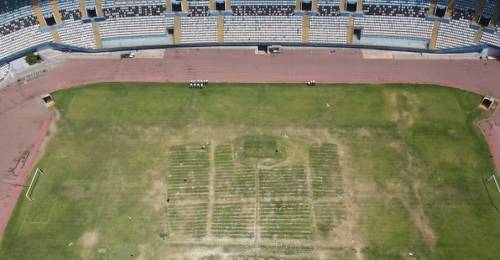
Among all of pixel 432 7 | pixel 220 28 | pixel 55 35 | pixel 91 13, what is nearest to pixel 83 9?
pixel 91 13

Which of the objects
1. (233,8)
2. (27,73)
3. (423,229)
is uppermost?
(233,8)

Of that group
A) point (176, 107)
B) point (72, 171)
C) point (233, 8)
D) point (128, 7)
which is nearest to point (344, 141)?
point (176, 107)

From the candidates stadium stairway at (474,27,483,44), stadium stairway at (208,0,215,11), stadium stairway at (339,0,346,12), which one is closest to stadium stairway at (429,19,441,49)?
stadium stairway at (474,27,483,44)

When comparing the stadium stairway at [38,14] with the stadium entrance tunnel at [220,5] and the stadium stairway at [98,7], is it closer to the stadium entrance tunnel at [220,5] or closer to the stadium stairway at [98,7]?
the stadium stairway at [98,7]

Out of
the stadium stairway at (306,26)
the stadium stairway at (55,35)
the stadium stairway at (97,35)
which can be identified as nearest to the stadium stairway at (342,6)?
the stadium stairway at (306,26)

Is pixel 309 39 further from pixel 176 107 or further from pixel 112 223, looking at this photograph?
pixel 112 223
